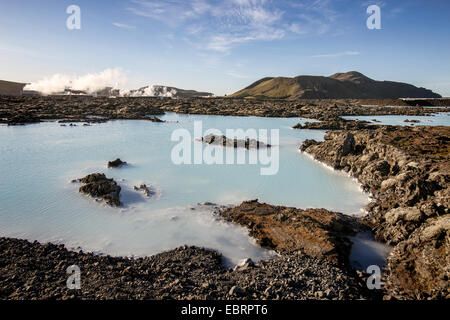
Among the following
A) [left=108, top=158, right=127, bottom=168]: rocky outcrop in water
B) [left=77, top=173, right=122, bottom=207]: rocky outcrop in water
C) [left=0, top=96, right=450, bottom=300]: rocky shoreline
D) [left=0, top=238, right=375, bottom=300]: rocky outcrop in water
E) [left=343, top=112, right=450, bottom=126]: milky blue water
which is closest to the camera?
[left=0, top=238, right=375, bottom=300]: rocky outcrop in water

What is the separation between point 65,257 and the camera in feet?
25.5

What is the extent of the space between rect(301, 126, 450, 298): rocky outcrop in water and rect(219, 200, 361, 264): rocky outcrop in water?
4.51ft

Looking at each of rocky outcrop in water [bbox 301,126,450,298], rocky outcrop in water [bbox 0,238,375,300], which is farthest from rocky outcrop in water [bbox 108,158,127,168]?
rocky outcrop in water [bbox 301,126,450,298]

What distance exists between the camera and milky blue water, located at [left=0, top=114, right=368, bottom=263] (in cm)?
923

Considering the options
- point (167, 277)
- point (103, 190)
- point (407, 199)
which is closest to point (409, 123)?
point (407, 199)

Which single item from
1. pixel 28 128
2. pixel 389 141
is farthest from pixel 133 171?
pixel 28 128

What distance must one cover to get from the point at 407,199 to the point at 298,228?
5256 millimetres

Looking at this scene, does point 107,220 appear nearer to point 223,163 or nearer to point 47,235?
point 47,235

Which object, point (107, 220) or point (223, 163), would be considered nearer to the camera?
point (107, 220)

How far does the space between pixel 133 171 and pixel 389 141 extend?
18.7m

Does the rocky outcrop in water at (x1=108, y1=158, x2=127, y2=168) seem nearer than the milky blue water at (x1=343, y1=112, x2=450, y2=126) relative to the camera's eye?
Yes

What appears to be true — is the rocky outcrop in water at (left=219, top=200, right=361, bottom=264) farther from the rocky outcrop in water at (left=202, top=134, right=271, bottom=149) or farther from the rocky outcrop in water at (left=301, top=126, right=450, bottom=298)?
the rocky outcrop in water at (left=202, top=134, right=271, bottom=149)

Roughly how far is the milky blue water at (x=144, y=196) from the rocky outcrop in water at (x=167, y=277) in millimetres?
803

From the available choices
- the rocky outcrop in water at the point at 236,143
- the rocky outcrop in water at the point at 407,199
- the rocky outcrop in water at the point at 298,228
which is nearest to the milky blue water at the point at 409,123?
the rocky outcrop in water at the point at 407,199
